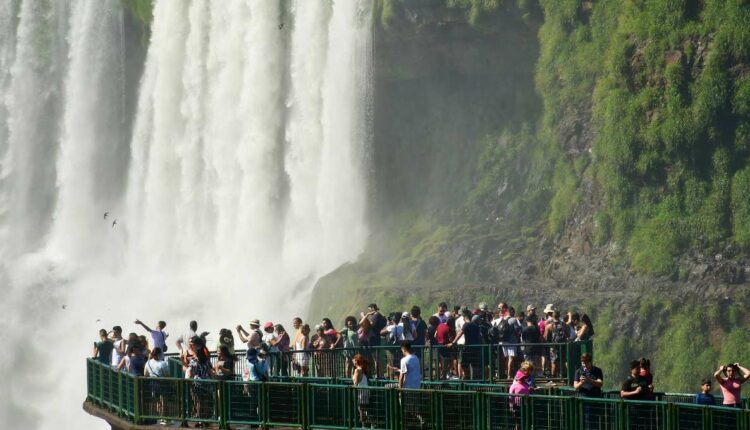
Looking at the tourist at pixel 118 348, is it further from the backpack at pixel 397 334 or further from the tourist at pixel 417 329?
the tourist at pixel 417 329

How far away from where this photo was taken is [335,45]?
75688 millimetres

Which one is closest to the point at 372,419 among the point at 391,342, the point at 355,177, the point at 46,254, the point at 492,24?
the point at 391,342

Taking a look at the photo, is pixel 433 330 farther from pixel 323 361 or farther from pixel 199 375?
pixel 199 375

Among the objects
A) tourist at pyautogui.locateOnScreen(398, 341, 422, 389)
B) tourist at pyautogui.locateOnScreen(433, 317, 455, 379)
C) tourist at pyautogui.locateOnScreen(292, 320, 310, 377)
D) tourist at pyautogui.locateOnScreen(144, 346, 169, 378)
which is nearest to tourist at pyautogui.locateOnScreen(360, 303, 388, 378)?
tourist at pyautogui.locateOnScreen(433, 317, 455, 379)

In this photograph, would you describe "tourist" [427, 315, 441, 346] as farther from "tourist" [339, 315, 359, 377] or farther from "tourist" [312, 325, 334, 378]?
"tourist" [312, 325, 334, 378]

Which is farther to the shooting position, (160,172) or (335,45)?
(160,172)

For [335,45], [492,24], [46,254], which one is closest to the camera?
[492,24]

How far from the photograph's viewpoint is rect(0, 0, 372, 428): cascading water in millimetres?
75812

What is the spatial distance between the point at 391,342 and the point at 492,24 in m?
30.0

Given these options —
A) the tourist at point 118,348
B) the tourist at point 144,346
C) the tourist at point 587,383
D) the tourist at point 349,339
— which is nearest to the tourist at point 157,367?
the tourist at point 144,346

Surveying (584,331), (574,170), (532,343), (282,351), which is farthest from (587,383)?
(574,170)

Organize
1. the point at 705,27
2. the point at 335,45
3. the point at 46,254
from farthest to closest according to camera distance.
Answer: the point at 46,254, the point at 335,45, the point at 705,27

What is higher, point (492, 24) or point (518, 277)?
point (492, 24)

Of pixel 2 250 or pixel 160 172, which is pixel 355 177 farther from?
pixel 2 250
